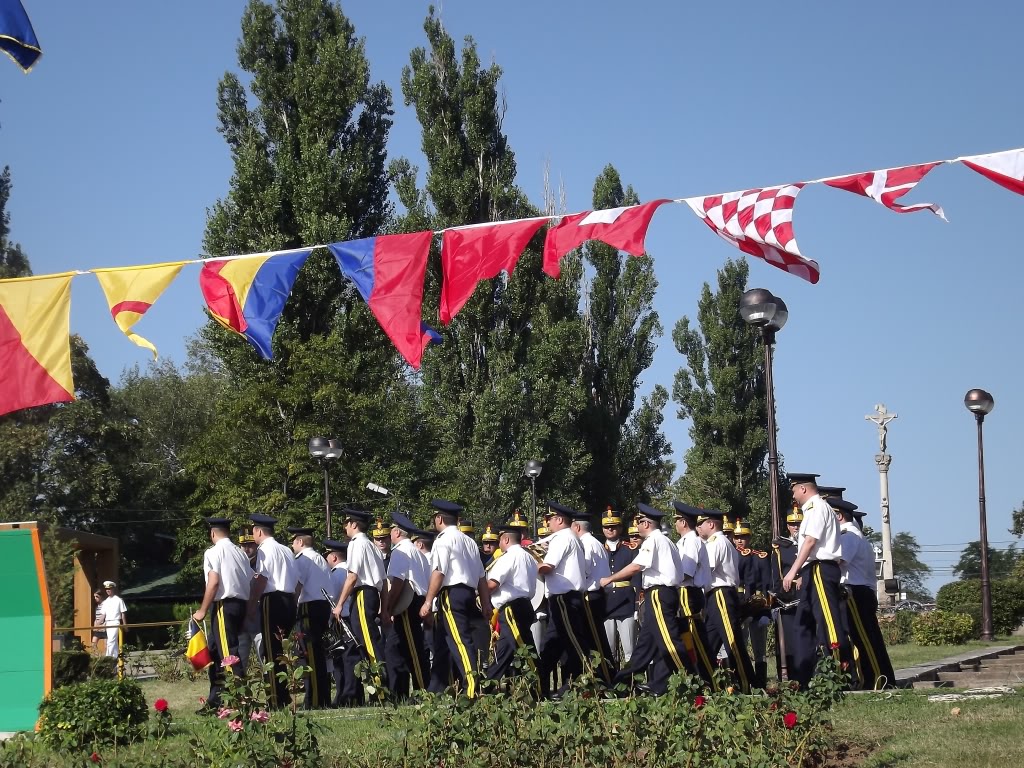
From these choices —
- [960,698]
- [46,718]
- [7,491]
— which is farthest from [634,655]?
[7,491]

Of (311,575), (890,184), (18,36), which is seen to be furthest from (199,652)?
(890,184)

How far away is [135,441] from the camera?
47125 mm

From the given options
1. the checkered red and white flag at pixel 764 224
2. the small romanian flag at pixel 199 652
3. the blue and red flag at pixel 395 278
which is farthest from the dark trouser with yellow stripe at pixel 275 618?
the checkered red and white flag at pixel 764 224

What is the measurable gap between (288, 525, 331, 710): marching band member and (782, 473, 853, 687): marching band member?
4.80m

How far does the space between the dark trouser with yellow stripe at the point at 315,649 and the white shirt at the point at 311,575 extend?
7 centimetres

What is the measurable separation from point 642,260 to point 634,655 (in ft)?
100

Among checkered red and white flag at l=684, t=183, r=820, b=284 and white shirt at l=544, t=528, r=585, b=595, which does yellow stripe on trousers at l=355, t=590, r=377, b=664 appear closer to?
white shirt at l=544, t=528, r=585, b=595

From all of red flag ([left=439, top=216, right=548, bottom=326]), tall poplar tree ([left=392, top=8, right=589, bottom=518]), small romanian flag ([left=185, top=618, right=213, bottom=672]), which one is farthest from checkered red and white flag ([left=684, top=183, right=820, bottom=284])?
tall poplar tree ([left=392, top=8, right=589, bottom=518])

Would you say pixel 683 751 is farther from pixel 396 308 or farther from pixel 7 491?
pixel 7 491

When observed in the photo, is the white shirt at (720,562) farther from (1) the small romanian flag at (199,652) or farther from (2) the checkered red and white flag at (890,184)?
(1) the small romanian flag at (199,652)

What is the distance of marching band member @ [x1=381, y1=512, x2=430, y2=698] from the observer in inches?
515

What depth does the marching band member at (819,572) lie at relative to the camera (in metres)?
11.8

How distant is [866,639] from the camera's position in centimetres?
1212

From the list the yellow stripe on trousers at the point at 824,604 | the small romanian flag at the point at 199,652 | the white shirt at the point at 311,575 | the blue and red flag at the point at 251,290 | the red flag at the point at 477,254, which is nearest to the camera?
the yellow stripe on trousers at the point at 824,604
